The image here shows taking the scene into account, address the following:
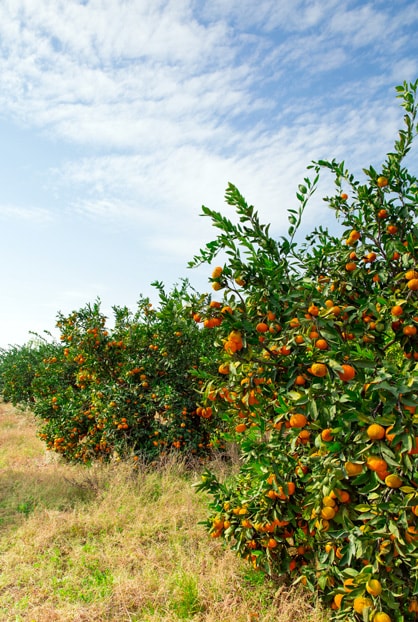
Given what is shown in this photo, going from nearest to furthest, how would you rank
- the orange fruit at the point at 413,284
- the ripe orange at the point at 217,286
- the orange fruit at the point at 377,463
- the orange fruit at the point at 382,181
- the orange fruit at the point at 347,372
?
the orange fruit at the point at 377,463 < the orange fruit at the point at 347,372 < the orange fruit at the point at 413,284 < the ripe orange at the point at 217,286 < the orange fruit at the point at 382,181

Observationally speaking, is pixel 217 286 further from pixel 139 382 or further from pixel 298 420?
pixel 139 382

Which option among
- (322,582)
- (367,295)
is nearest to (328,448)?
(322,582)

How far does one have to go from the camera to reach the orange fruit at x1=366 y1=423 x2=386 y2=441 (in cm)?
175

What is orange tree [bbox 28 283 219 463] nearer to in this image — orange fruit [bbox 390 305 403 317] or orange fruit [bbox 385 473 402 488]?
orange fruit [bbox 390 305 403 317]

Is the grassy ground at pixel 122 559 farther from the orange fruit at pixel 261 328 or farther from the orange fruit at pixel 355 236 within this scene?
the orange fruit at pixel 355 236

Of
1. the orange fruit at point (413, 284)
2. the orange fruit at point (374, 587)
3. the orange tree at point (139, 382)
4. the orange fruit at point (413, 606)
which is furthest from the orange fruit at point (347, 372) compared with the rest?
the orange tree at point (139, 382)

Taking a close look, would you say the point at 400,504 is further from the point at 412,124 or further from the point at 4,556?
the point at 4,556

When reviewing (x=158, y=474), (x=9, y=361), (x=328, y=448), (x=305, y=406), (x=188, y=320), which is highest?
(x=9, y=361)

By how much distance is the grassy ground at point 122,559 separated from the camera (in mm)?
2707

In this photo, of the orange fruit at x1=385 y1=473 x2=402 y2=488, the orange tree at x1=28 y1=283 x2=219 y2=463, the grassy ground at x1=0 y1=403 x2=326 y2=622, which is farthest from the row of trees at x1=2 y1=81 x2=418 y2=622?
the orange tree at x1=28 y1=283 x2=219 y2=463

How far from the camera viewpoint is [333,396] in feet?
6.41

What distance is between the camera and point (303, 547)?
262 cm

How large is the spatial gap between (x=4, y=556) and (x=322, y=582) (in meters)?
2.91

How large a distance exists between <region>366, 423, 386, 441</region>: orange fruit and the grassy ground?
1415mm
